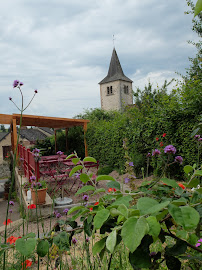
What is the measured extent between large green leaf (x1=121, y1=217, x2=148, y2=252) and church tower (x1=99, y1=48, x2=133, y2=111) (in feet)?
125

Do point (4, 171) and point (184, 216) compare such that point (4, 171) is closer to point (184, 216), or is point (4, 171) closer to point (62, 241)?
point (62, 241)

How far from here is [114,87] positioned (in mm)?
41031

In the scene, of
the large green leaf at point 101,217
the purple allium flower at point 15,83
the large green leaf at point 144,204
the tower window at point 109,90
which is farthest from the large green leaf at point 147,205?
the tower window at point 109,90

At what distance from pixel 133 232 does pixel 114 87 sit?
41612 millimetres

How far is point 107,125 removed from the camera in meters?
10.0

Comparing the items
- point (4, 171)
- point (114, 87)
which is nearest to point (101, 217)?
point (4, 171)

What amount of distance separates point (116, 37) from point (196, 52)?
33.4 meters

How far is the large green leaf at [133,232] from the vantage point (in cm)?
44

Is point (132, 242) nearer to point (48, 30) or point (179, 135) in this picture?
point (48, 30)

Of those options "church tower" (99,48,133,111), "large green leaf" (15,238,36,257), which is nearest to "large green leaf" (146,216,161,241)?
"large green leaf" (15,238,36,257)

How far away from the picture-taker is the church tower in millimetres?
39781

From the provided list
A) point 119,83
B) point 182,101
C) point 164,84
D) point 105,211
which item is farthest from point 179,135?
point 119,83

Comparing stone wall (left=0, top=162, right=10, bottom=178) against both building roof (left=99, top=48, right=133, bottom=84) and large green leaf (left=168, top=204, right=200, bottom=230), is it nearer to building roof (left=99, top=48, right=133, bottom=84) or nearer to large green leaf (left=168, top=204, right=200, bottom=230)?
building roof (left=99, top=48, right=133, bottom=84)

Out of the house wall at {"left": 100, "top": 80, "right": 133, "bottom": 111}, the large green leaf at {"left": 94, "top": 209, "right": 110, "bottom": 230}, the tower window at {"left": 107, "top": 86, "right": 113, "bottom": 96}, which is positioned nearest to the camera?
the large green leaf at {"left": 94, "top": 209, "right": 110, "bottom": 230}
